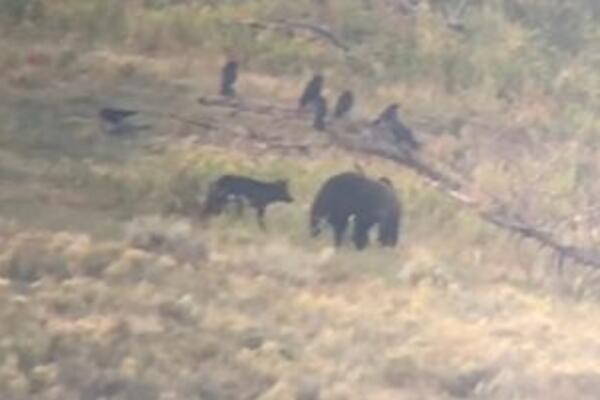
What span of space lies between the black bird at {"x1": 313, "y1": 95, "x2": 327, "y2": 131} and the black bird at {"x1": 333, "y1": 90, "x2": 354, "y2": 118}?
0.02m

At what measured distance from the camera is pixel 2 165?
1.81 meters

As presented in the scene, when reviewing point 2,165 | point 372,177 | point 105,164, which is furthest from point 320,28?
Result: point 2,165

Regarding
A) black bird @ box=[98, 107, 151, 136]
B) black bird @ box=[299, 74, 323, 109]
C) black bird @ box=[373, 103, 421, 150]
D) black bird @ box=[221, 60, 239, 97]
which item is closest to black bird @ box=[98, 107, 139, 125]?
black bird @ box=[98, 107, 151, 136]

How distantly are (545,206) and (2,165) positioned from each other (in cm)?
86

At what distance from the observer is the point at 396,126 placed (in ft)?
6.63

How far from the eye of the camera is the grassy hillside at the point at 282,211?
70.6 inches

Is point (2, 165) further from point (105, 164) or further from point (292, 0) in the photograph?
point (292, 0)

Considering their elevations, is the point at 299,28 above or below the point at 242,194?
above

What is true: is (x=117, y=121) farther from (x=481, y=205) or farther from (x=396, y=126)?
(x=481, y=205)

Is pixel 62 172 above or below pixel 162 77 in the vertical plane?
below

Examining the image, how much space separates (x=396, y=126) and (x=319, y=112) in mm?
129

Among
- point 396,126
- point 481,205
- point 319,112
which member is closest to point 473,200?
point 481,205

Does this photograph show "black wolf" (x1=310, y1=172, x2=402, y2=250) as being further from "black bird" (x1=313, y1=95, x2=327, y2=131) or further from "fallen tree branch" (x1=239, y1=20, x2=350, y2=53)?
"fallen tree branch" (x1=239, y1=20, x2=350, y2=53)

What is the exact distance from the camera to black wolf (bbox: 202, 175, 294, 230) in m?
1.90
